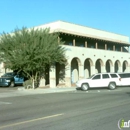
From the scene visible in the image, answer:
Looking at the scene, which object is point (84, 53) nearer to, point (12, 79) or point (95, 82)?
point (95, 82)

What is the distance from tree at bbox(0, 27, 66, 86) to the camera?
90.4ft

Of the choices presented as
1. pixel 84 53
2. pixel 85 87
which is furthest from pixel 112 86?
pixel 84 53

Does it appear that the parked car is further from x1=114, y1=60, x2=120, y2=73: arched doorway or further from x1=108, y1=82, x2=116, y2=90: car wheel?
x1=114, y1=60, x2=120, y2=73: arched doorway

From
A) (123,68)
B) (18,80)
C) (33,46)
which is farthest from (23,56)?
(123,68)

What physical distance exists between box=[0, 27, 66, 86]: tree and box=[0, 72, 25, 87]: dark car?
12.5ft

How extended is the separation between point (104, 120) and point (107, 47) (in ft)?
118

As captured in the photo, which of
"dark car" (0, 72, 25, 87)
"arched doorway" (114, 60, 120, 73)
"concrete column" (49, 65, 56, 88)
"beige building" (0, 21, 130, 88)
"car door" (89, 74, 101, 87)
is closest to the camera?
"car door" (89, 74, 101, 87)

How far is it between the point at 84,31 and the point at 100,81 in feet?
42.1

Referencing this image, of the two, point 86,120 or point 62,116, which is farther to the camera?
point 62,116

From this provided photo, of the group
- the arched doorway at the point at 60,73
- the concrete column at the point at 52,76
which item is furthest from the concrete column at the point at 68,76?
the arched doorway at the point at 60,73

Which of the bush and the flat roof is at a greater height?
the flat roof

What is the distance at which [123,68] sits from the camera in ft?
159

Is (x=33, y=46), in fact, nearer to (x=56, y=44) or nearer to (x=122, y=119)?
(x=56, y=44)

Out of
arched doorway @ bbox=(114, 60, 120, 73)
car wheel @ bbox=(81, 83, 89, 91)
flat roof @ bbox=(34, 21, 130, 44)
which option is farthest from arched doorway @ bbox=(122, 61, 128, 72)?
car wheel @ bbox=(81, 83, 89, 91)
